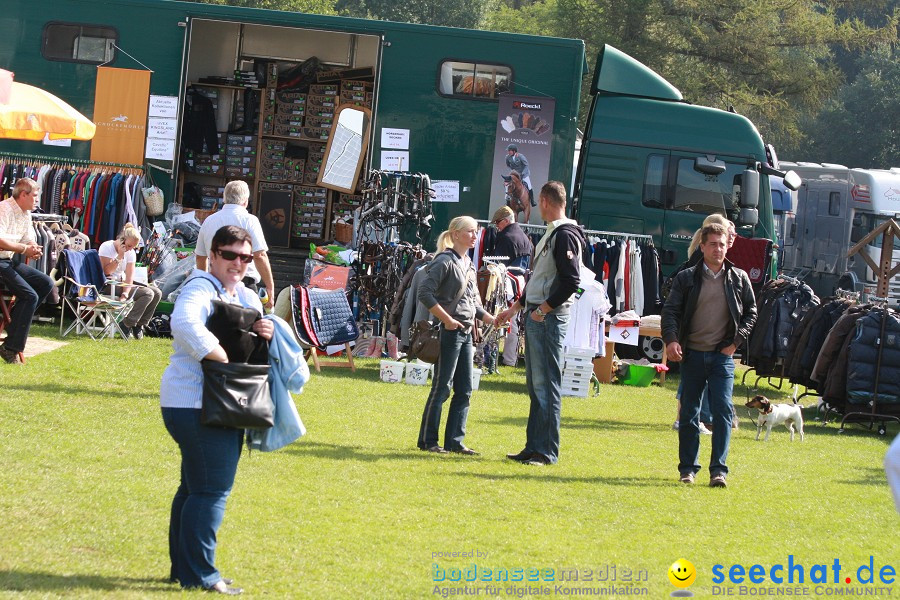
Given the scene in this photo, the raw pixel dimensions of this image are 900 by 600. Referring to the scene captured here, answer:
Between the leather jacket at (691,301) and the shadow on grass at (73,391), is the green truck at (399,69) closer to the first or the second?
the shadow on grass at (73,391)

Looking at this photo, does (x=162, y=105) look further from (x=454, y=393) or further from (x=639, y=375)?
(x=454, y=393)

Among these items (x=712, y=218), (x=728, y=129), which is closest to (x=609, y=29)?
(x=728, y=129)

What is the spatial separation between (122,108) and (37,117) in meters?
3.50

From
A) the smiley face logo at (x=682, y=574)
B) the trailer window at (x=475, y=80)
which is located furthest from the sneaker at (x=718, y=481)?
the trailer window at (x=475, y=80)

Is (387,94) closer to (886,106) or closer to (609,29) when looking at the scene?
(609,29)

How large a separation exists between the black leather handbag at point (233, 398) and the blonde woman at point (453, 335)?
3565 mm

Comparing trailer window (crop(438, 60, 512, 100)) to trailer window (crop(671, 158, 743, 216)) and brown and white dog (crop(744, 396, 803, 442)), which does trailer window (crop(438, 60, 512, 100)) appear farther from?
brown and white dog (crop(744, 396, 803, 442))

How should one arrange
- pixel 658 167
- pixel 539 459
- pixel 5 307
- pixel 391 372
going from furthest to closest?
pixel 658 167 → pixel 391 372 → pixel 5 307 → pixel 539 459

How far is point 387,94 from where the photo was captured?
14.3 metres

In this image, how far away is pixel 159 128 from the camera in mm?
14203

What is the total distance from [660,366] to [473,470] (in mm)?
5627

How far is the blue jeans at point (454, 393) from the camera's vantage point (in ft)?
27.7

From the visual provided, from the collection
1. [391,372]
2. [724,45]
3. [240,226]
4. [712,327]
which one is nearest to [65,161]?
[391,372]

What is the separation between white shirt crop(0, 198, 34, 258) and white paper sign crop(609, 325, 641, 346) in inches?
238
